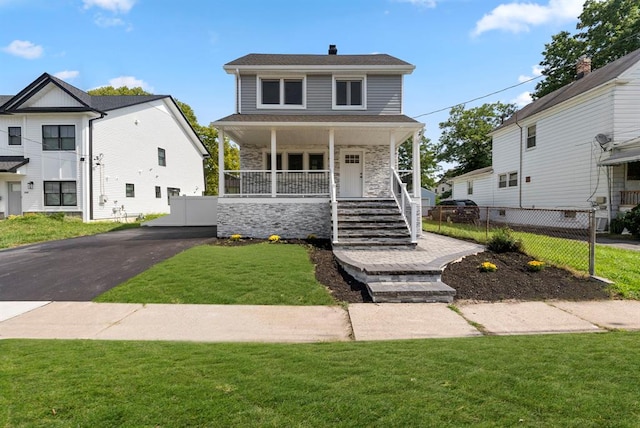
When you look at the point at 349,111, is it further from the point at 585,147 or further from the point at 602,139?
→ the point at 585,147

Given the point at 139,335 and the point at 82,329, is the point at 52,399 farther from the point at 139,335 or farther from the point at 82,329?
the point at 82,329

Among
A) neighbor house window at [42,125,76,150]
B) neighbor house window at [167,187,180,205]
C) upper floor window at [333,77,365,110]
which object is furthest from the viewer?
neighbor house window at [167,187,180,205]

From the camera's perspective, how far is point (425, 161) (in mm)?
44781

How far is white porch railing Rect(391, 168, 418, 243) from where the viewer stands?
9562 mm

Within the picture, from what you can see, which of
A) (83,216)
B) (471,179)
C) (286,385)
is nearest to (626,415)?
(286,385)

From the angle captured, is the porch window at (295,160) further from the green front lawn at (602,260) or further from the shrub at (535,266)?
the shrub at (535,266)

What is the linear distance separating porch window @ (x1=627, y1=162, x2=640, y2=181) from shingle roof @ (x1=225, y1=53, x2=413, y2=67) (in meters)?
9.71

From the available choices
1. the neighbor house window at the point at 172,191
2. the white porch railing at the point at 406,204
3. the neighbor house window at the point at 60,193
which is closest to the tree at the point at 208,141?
the neighbor house window at the point at 172,191

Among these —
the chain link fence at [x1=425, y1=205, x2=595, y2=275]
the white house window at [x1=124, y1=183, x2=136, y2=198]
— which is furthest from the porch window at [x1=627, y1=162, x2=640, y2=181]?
the white house window at [x1=124, y1=183, x2=136, y2=198]

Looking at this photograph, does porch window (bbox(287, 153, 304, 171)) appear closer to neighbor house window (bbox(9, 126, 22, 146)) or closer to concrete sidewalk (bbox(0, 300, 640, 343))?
concrete sidewalk (bbox(0, 300, 640, 343))

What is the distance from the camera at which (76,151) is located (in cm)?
1816

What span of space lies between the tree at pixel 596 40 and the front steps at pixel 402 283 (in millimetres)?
25219

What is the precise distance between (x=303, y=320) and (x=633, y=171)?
51.6 ft

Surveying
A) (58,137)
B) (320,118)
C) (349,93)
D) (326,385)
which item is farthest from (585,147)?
(58,137)
